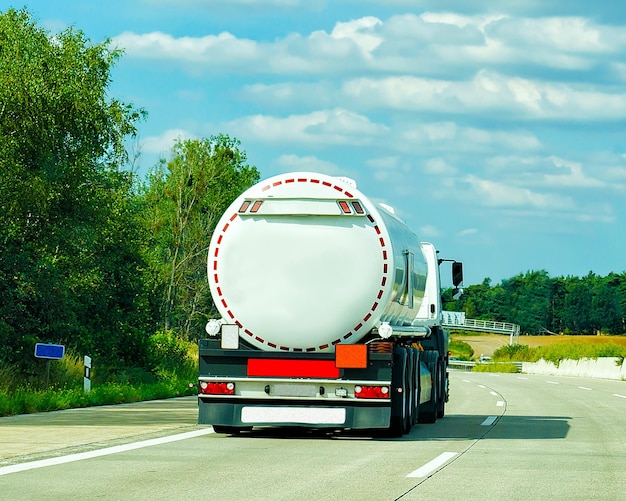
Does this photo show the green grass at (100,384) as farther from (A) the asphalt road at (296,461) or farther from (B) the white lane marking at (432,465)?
(B) the white lane marking at (432,465)

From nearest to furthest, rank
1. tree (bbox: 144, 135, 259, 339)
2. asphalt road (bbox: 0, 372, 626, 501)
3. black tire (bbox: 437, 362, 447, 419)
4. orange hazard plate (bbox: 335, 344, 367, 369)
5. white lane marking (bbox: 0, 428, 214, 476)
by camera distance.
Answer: asphalt road (bbox: 0, 372, 626, 501) < white lane marking (bbox: 0, 428, 214, 476) < orange hazard plate (bbox: 335, 344, 367, 369) < black tire (bbox: 437, 362, 447, 419) < tree (bbox: 144, 135, 259, 339)

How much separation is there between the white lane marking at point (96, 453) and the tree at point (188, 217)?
3931 cm

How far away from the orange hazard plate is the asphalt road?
3.29ft

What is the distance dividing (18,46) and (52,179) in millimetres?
2982

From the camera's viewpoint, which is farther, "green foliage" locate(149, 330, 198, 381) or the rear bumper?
"green foliage" locate(149, 330, 198, 381)

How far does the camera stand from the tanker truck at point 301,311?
14.8 metres

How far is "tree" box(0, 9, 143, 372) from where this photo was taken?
24844mm

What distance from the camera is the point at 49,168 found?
25.5m

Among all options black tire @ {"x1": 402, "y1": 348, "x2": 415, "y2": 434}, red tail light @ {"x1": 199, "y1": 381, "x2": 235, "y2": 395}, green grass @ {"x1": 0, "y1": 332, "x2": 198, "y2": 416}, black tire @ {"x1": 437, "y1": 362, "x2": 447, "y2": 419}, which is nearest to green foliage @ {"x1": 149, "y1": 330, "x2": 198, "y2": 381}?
green grass @ {"x1": 0, "y1": 332, "x2": 198, "y2": 416}

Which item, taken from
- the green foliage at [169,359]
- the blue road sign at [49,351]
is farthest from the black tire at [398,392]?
the green foliage at [169,359]

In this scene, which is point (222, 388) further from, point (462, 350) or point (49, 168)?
point (462, 350)

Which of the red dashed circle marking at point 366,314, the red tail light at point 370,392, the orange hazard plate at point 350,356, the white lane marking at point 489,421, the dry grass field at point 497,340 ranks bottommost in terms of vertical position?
the white lane marking at point 489,421

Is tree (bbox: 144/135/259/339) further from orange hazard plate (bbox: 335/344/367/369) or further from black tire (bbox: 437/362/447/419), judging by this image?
orange hazard plate (bbox: 335/344/367/369)

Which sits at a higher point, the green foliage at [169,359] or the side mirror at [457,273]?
the side mirror at [457,273]
